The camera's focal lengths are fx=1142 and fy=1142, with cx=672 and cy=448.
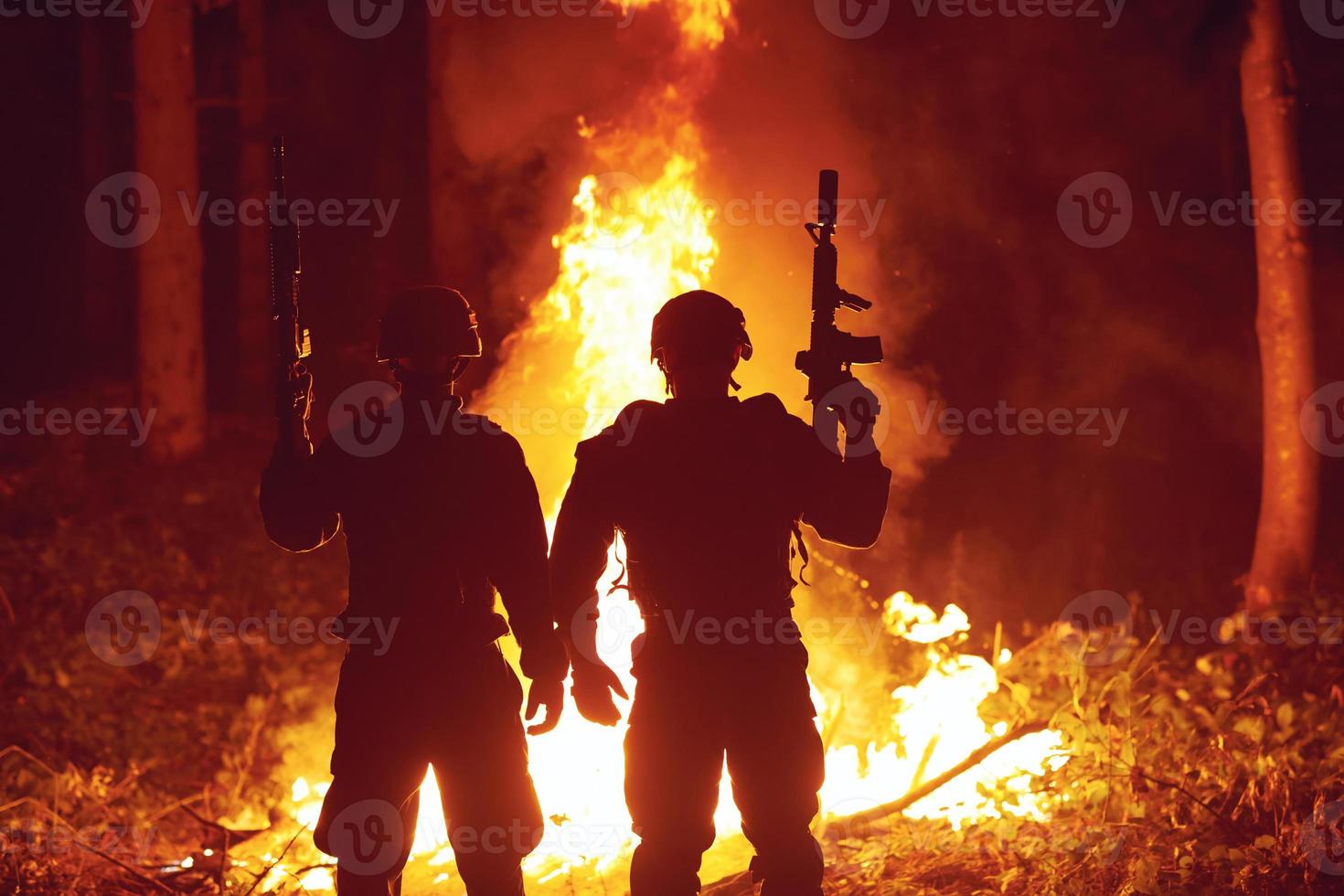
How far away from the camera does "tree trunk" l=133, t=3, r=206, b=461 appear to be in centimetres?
1131

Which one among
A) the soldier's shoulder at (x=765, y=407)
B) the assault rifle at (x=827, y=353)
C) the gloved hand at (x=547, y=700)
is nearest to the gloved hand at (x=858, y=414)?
the assault rifle at (x=827, y=353)

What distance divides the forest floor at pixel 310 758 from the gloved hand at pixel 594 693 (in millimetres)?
1584

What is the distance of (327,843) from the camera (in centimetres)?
404

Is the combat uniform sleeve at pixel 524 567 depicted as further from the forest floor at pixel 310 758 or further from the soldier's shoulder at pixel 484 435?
the forest floor at pixel 310 758

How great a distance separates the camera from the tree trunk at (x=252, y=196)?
13.8m

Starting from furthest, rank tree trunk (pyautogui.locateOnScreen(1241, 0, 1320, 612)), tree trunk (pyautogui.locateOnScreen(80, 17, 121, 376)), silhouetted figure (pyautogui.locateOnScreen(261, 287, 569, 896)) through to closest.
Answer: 1. tree trunk (pyautogui.locateOnScreen(80, 17, 121, 376))
2. tree trunk (pyautogui.locateOnScreen(1241, 0, 1320, 612))
3. silhouetted figure (pyautogui.locateOnScreen(261, 287, 569, 896))

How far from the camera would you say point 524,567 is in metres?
4.27

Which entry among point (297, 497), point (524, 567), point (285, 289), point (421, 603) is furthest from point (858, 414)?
point (285, 289)

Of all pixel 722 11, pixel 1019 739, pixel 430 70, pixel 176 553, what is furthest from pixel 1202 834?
pixel 176 553

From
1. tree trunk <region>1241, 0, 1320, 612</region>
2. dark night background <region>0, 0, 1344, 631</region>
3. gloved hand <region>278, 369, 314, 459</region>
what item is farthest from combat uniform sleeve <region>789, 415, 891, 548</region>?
tree trunk <region>1241, 0, 1320, 612</region>

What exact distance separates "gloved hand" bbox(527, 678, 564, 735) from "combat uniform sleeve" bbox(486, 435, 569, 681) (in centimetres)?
3

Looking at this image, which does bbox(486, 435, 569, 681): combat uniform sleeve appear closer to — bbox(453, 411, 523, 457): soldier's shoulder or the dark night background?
bbox(453, 411, 523, 457): soldier's shoulder

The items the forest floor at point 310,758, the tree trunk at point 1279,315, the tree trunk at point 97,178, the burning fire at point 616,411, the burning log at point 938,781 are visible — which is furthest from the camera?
the tree trunk at point 97,178

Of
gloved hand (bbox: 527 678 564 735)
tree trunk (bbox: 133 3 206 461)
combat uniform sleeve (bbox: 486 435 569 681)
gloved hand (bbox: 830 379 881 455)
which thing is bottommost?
gloved hand (bbox: 527 678 564 735)
